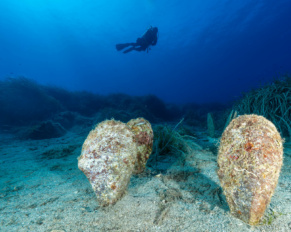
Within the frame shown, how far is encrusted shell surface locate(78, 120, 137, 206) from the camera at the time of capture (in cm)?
161

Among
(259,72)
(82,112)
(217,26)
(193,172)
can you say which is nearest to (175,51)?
(217,26)

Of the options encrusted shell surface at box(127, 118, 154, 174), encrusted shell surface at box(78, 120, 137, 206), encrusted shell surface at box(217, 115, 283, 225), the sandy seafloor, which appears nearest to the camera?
encrusted shell surface at box(217, 115, 283, 225)

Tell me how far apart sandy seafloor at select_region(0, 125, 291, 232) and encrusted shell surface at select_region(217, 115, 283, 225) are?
233 millimetres

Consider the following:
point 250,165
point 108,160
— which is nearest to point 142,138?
point 108,160

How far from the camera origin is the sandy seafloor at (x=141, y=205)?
4.84 feet

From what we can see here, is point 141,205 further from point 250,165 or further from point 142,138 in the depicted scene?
point 250,165

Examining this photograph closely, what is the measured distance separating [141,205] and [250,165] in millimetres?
1235

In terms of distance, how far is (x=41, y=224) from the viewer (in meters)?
1.61

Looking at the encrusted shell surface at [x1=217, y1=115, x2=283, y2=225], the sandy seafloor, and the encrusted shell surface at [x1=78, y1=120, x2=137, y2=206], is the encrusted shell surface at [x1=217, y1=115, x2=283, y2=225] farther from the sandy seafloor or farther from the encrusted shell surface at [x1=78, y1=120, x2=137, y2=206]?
the encrusted shell surface at [x1=78, y1=120, x2=137, y2=206]

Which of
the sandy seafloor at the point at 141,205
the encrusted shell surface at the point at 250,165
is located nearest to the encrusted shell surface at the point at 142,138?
the sandy seafloor at the point at 141,205

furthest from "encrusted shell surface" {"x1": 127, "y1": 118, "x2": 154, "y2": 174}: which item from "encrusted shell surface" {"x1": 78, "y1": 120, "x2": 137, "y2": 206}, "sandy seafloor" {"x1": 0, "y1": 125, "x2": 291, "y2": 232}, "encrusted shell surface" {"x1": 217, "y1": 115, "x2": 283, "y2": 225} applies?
"encrusted shell surface" {"x1": 217, "y1": 115, "x2": 283, "y2": 225}

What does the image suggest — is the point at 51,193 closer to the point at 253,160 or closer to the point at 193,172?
the point at 193,172

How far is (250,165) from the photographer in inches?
47.8

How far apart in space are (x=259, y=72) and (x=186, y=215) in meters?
140
